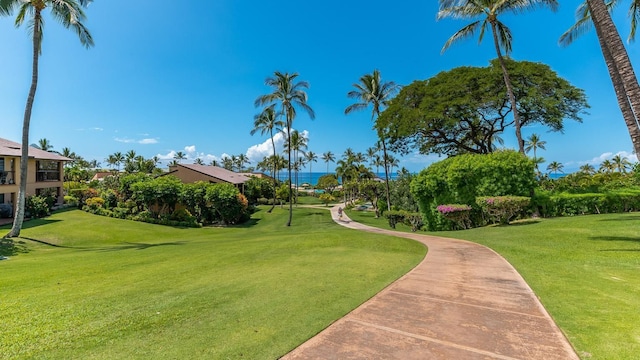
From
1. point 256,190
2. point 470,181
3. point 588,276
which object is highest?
point 256,190

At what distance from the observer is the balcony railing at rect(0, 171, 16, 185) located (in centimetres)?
2302

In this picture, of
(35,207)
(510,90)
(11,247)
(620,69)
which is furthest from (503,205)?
(35,207)

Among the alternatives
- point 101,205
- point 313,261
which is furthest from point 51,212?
point 313,261

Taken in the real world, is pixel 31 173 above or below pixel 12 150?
below

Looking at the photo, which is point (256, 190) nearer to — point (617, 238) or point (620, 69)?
point (617, 238)

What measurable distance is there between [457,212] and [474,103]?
367 inches

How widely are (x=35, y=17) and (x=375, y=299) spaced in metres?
23.0

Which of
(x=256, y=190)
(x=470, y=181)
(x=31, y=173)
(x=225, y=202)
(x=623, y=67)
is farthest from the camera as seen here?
(x=256, y=190)

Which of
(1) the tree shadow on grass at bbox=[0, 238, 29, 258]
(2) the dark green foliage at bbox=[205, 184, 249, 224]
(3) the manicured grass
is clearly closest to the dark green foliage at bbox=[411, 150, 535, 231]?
(3) the manicured grass

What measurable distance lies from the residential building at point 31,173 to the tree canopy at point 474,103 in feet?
98.0

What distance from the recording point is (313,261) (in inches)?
327

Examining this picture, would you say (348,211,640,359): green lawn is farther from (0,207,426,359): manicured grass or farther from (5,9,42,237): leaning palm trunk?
(5,9,42,237): leaning palm trunk

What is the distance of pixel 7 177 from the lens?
923 inches

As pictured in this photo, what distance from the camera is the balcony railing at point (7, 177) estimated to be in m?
23.0
